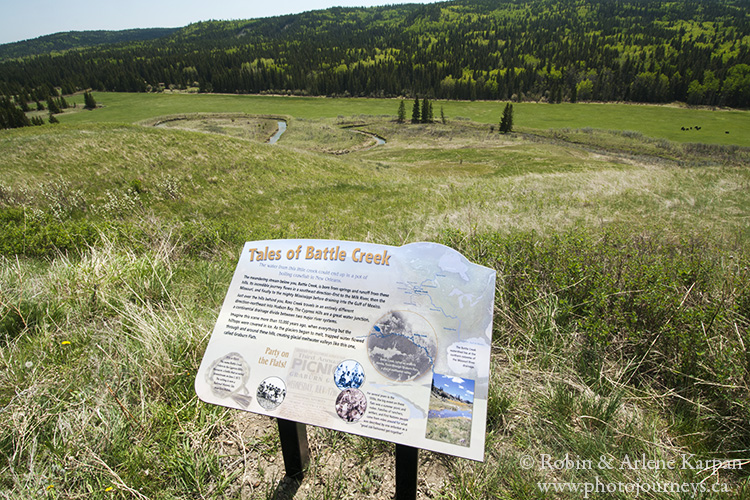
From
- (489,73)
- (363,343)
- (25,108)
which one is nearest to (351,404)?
(363,343)

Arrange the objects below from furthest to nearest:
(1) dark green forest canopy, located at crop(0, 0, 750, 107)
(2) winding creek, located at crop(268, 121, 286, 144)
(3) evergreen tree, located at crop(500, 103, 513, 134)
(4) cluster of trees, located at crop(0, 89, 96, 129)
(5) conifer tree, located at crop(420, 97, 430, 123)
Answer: (1) dark green forest canopy, located at crop(0, 0, 750, 107) < (5) conifer tree, located at crop(420, 97, 430, 123) < (3) evergreen tree, located at crop(500, 103, 513, 134) < (2) winding creek, located at crop(268, 121, 286, 144) < (4) cluster of trees, located at crop(0, 89, 96, 129)

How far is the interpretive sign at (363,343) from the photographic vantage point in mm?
2361

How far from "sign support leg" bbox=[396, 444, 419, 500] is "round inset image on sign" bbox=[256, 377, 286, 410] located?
91cm

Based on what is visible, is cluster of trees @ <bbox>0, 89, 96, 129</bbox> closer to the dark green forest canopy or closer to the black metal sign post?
the dark green forest canopy

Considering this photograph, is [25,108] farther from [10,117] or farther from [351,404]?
[351,404]

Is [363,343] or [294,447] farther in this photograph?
[294,447]

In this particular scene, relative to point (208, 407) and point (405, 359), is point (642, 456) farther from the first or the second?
point (208, 407)

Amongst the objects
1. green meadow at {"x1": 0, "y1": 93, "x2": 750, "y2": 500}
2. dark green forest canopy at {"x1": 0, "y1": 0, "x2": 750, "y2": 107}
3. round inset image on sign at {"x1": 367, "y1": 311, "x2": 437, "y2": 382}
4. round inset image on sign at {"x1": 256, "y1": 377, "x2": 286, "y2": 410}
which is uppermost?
dark green forest canopy at {"x1": 0, "y1": 0, "x2": 750, "y2": 107}

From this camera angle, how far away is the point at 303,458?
2.95m

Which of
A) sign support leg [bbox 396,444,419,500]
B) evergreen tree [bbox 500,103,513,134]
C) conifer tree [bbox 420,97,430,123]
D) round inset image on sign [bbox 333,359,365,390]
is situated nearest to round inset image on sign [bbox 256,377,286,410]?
round inset image on sign [bbox 333,359,365,390]

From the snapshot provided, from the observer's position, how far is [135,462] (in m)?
2.83

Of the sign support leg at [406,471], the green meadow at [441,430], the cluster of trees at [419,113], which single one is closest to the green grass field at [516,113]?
the cluster of trees at [419,113]

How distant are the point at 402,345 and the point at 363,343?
0.29 m

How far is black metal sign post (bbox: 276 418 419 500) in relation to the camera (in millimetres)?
2451
